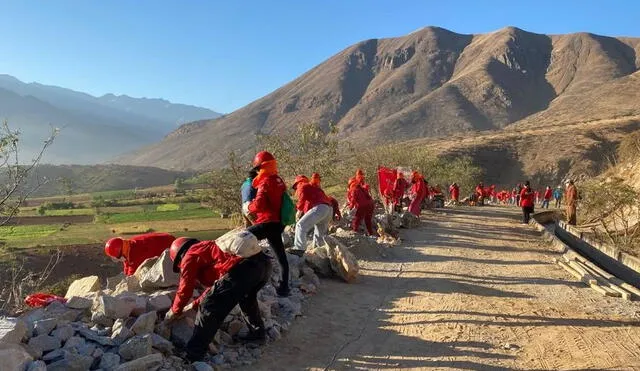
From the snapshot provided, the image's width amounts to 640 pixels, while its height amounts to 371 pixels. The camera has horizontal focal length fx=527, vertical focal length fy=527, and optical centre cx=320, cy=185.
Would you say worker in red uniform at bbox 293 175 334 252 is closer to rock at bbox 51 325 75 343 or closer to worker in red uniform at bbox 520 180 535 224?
rock at bbox 51 325 75 343

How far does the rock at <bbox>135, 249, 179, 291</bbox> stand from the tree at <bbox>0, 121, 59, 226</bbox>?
230 cm

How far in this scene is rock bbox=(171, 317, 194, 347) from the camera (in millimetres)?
5113

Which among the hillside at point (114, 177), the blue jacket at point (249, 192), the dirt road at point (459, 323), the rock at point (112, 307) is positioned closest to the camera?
the rock at point (112, 307)

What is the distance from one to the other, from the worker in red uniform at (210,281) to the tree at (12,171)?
118 inches

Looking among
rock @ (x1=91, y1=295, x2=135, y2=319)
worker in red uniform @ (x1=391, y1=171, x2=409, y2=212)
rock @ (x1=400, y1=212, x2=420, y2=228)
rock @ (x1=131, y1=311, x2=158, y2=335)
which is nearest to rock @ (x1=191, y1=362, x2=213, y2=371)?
rock @ (x1=131, y1=311, x2=158, y2=335)

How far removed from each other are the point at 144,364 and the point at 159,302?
3.39ft

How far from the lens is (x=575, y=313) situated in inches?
275

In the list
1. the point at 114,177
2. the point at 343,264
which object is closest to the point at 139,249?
the point at 343,264

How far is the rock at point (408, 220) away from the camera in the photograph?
16.2 metres

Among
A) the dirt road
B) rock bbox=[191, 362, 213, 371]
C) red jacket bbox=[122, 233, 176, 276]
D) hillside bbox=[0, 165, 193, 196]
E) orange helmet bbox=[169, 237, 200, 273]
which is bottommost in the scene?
hillside bbox=[0, 165, 193, 196]

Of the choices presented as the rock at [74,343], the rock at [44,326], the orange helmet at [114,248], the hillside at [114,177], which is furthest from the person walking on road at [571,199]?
the hillside at [114,177]

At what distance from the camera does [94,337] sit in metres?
4.70

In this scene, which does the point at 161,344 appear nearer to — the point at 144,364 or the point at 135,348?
the point at 135,348

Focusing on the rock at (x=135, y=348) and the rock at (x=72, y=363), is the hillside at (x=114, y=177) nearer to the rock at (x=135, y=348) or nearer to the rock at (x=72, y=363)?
the rock at (x=135, y=348)
